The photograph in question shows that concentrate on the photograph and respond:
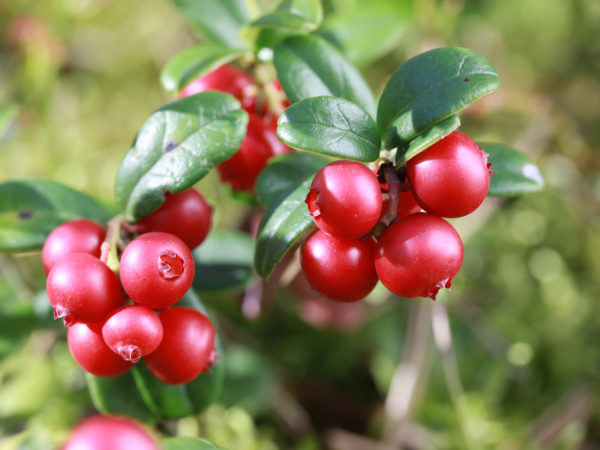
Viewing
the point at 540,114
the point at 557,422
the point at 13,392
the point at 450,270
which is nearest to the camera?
the point at 450,270

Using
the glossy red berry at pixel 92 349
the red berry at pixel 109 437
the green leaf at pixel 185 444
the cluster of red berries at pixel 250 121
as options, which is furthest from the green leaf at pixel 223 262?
the red berry at pixel 109 437

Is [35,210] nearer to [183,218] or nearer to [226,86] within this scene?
[183,218]

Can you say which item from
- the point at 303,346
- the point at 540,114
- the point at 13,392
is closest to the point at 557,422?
the point at 303,346

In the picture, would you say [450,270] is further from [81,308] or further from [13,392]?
[13,392]

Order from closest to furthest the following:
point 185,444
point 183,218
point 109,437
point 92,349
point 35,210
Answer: point 109,437 → point 185,444 → point 92,349 → point 183,218 → point 35,210

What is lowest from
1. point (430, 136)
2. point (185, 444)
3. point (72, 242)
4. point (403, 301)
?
point (403, 301)

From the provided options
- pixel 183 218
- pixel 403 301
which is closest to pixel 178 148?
pixel 183 218

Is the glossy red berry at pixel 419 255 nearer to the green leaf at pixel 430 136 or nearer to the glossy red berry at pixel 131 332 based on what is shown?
the green leaf at pixel 430 136
